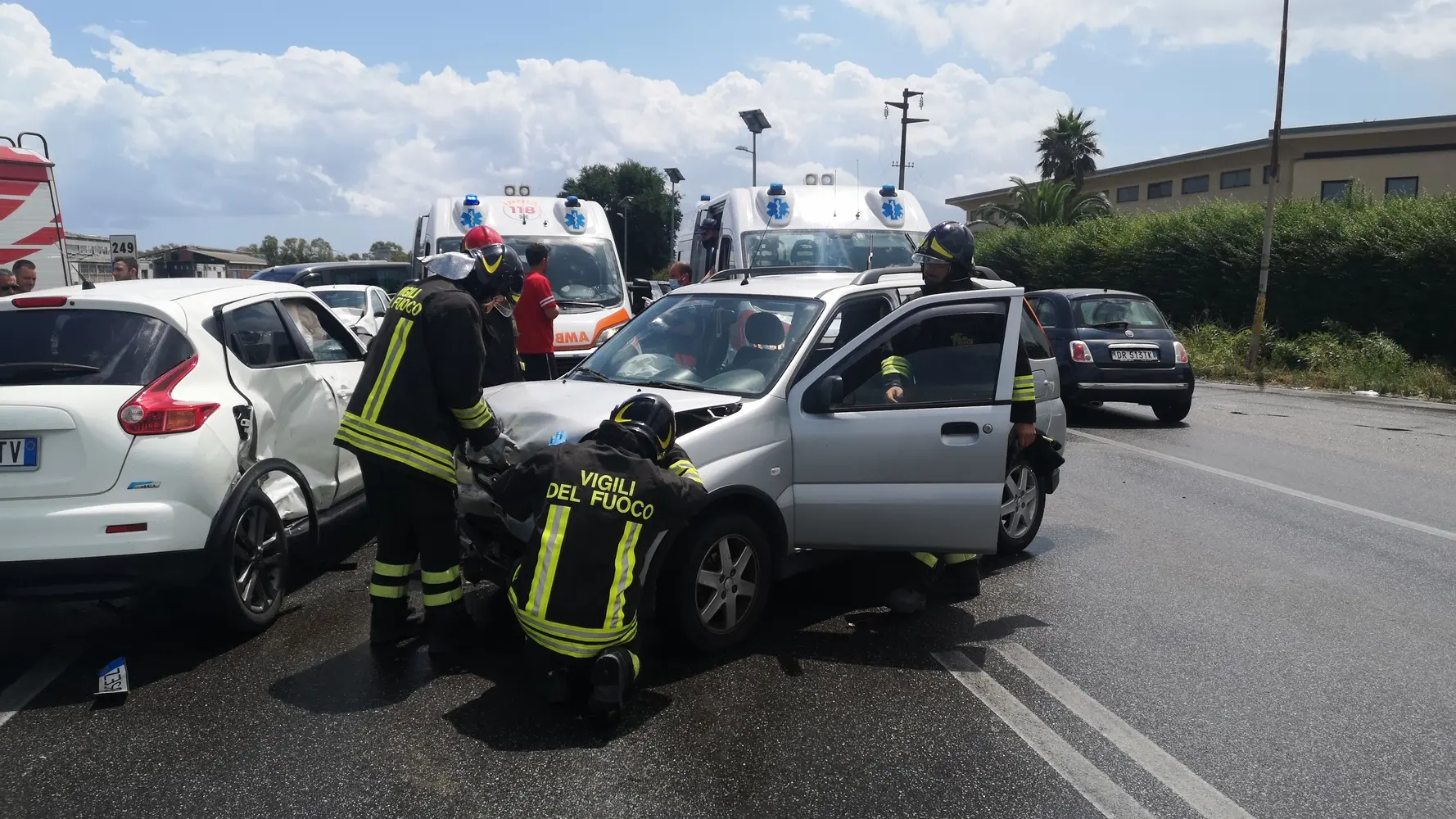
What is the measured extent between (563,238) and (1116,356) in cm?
676

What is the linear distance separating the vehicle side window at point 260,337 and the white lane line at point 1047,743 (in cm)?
375

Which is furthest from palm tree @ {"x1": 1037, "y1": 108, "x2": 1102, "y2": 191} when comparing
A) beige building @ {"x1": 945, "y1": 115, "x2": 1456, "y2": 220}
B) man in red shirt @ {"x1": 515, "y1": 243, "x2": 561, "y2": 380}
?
man in red shirt @ {"x1": 515, "y1": 243, "x2": 561, "y2": 380}

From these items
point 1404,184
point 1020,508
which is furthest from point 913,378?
point 1404,184

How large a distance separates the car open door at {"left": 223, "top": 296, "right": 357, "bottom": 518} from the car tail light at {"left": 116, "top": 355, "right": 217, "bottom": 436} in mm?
401

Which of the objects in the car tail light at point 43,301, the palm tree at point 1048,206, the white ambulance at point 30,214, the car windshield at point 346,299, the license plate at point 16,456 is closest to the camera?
the license plate at point 16,456

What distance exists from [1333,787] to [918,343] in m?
2.65

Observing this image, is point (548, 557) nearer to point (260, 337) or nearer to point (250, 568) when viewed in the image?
point (250, 568)

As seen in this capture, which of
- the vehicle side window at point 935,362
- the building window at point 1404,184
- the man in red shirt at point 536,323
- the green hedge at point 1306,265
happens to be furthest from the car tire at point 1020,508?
the building window at point 1404,184

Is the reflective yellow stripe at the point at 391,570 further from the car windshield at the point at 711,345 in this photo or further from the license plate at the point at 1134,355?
the license plate at the point at 1134,355

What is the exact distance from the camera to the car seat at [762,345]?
215 inches

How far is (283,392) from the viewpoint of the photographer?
5.78 m

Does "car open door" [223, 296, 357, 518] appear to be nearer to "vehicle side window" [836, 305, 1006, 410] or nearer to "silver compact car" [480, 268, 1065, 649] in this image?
"silver compact car" [480, 268, 1065, 649]

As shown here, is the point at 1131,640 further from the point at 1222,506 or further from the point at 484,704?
the point at 1222,506

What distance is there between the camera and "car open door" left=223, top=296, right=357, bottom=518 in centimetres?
550
